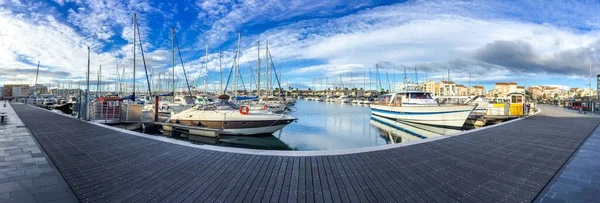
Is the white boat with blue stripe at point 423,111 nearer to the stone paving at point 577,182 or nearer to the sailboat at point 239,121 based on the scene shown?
the sailboat at point 239,121

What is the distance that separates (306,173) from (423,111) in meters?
21.9

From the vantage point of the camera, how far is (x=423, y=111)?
80.6 feet

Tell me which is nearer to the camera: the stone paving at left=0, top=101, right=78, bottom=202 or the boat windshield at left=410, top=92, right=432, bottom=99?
the stone paving at left=0, top=101, right=78, bottom=202

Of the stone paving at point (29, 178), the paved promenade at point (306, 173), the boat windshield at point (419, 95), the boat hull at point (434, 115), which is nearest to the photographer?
the stone paving at point (29, 178)

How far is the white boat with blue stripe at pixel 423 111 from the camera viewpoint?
22423 millimetres

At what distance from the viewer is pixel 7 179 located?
16.5ft

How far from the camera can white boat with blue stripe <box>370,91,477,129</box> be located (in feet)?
73.6

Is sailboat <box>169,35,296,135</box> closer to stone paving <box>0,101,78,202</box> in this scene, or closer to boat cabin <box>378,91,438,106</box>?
stone paving <box>0,101,78,202</box>

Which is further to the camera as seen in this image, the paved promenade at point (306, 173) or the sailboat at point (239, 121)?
the sailboat at point (239, 121)

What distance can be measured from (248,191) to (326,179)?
1500 mm

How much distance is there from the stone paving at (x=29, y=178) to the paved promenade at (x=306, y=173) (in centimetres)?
20

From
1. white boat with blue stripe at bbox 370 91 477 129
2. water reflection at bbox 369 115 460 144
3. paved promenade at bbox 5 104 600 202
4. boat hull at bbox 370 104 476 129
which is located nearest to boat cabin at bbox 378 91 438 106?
white boat with blue stripe at bbox 370 91 477 129

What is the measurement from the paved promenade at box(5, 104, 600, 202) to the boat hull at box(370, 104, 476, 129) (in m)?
14.3

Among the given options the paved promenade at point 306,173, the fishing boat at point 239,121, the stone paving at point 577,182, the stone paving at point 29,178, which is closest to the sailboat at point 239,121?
the fishing boat at point 239,121
